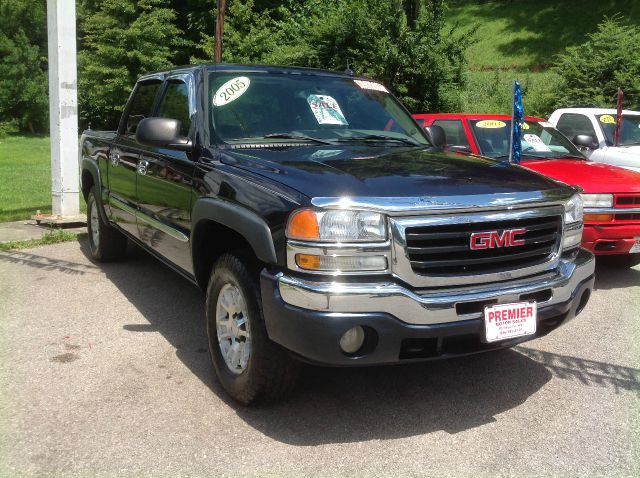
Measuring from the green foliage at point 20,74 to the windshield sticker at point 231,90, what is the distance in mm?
33057

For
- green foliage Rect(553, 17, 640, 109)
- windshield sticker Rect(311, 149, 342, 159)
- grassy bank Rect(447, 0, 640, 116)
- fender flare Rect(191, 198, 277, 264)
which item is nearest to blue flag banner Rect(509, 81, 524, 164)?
windshield sticker Rect(311, 149, 342, 159)

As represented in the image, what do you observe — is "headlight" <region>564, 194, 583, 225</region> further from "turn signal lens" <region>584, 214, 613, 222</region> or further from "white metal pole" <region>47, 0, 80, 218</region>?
"white metal pole" <region>47, 0, 80, 218</region>

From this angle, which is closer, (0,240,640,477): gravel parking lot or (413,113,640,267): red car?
(0,240,640,477): gravel parking lot

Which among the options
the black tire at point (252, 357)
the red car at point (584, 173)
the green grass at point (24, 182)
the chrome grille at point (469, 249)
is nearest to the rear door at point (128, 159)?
the black tire at point (252, 357)

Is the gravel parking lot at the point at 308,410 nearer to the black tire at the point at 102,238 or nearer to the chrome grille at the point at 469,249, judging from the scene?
the chrome grille at the point at 469,249

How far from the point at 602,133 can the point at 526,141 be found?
8.96 ft

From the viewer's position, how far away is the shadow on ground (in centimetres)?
332

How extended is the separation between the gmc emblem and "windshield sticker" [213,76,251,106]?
6.38 ft

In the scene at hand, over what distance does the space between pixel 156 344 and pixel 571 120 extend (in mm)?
7831

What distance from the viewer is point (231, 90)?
167 inches

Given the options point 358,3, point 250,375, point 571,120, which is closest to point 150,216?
point 250,375

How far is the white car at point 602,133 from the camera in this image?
8.67 meters

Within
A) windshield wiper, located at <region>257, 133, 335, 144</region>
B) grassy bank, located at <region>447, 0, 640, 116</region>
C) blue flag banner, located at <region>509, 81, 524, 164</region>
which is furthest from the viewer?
grassy bank, located at <region>447, 0, 640, 116</region>

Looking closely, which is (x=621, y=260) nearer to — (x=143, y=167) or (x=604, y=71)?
(x=143, y=167)
